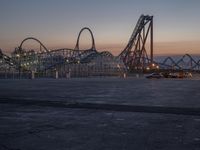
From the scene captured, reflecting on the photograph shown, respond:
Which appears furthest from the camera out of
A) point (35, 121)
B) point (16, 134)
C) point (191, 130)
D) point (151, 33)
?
point (151, 33)

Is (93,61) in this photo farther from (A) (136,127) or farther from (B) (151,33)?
(A) (136,127)

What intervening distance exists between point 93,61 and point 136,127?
125054 mm

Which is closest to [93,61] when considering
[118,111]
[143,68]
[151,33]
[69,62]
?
[69,62]

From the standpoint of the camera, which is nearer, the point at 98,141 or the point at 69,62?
the point at 98,141

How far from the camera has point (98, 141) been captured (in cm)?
934

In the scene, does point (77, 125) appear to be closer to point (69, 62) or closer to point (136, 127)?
point (136, 127)

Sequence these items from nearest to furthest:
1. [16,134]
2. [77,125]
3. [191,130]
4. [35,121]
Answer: [16,134] < [191,130] < [77,125] < [35,121]

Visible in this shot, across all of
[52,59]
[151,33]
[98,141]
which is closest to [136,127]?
[98,141]

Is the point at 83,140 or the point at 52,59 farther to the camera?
the point at 52,59

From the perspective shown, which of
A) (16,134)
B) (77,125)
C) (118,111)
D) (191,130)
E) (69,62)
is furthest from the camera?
(69,62)

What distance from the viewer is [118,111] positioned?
16.0m

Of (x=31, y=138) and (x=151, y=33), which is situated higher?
(x=151, y=33)

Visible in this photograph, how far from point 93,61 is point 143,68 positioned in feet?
58.5

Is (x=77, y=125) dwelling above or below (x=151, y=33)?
below
